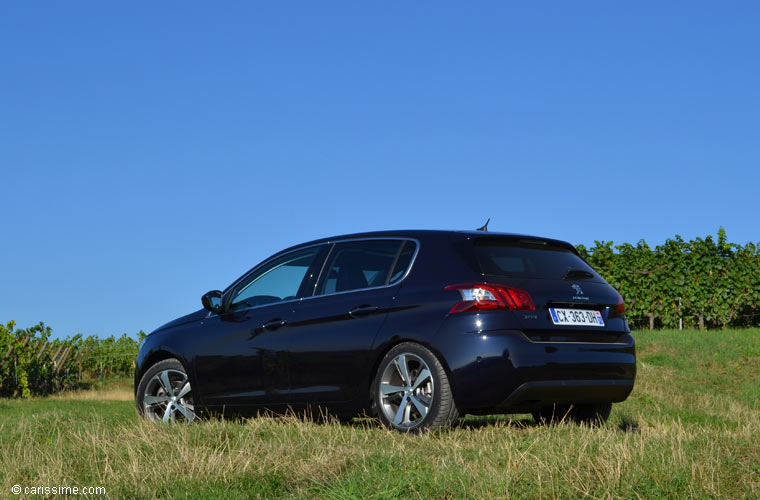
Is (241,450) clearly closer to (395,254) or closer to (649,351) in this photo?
(395,254)

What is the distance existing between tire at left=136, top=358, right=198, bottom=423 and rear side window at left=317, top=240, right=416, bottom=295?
6.43ft

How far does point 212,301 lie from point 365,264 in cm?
184

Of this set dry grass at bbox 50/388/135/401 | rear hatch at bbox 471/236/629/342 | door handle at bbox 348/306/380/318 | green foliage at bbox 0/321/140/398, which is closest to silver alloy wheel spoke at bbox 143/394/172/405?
door handle at bbox 348/306/380/318

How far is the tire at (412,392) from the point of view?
630 centimetres

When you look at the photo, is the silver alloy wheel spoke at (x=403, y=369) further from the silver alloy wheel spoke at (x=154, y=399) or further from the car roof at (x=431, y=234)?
the silver alloy wheel spoke at (x=154, y=399)

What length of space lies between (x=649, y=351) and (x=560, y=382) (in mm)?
16456

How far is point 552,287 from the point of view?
6633 millimetres

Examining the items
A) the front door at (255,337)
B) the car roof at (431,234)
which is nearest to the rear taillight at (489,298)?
the car roof at (431,234)

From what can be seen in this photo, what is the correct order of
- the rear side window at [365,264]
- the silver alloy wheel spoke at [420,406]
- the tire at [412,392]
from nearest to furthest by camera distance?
the tire at [412,392]
the silver alloy wheel spoke at [420,406]
the rear side window at [365,264]

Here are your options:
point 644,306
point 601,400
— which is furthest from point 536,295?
point 644,306

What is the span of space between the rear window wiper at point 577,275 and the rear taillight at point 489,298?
668mm

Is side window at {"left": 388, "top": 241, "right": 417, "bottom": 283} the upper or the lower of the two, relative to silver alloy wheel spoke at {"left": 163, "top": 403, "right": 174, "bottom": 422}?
upper

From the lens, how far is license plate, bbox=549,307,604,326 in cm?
654

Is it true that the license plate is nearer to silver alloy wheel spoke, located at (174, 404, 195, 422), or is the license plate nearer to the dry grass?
silver alloy wheel spoke, located at (174, 404, 195, 422)
